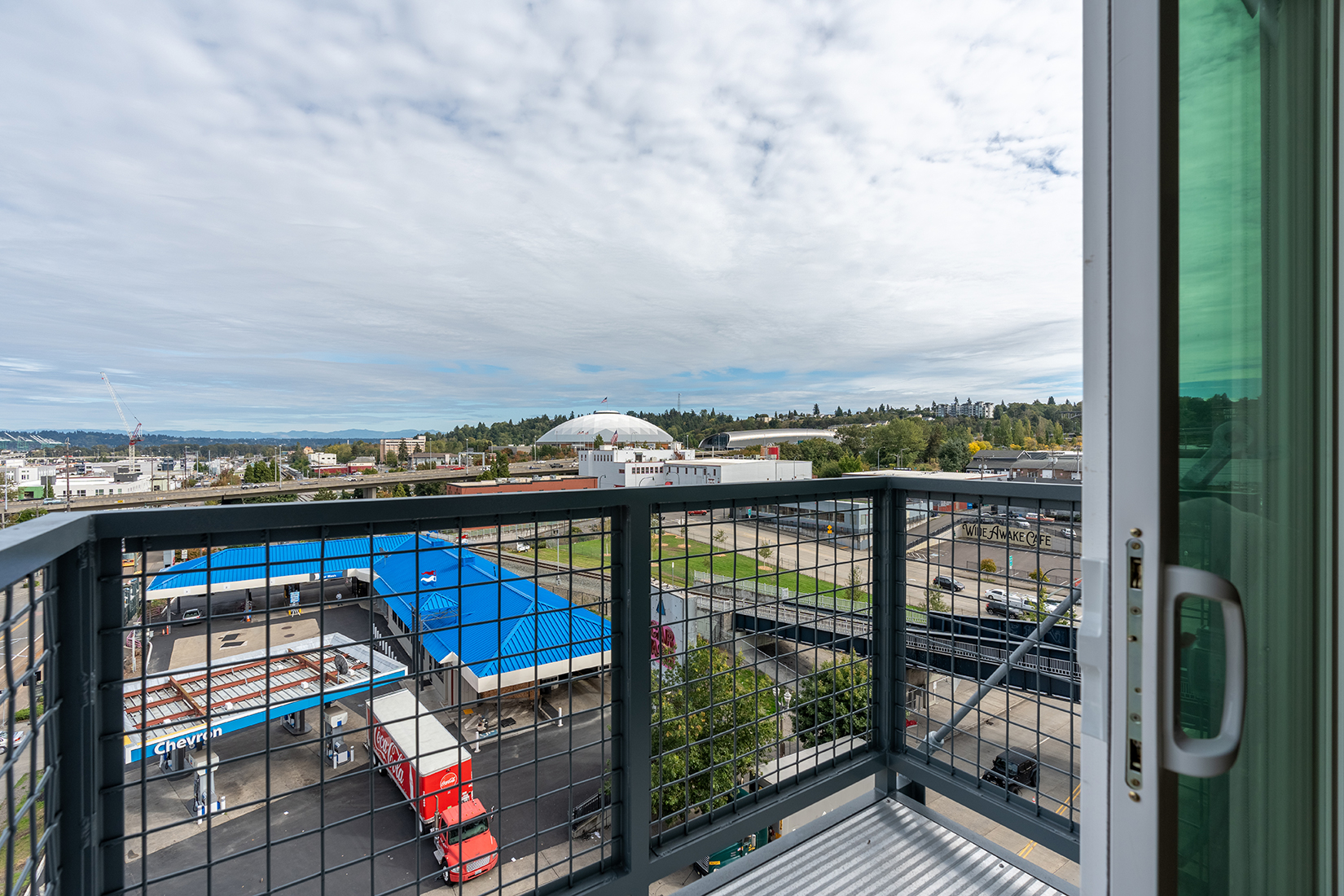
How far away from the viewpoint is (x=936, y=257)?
57.9 ft

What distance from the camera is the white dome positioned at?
20000 millimetres

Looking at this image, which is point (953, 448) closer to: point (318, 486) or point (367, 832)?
point (367, 832)

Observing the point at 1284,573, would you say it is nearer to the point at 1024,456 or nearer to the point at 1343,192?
the point at 1343,192

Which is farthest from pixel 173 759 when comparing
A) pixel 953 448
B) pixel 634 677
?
pixel 953 448

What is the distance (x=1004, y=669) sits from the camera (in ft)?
5.14

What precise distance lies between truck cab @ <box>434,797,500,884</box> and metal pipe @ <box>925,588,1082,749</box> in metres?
1.36

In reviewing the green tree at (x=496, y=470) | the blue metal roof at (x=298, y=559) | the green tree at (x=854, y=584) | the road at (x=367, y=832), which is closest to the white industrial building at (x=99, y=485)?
Answer: the green tree at (x=496, y=470)

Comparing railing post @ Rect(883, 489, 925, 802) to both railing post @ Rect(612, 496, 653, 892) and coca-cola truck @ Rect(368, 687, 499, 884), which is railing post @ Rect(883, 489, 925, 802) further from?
coca-cola truck @ Rect(368, 687, 499, 884)

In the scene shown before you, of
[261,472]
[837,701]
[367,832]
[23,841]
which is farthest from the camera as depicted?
[261,472]

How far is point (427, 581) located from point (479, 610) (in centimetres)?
15

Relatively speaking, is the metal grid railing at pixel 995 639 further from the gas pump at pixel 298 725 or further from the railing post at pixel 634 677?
the gas pump at pixel 298 725

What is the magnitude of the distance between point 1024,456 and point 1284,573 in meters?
2.77

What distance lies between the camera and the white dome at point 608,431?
65.6 ft

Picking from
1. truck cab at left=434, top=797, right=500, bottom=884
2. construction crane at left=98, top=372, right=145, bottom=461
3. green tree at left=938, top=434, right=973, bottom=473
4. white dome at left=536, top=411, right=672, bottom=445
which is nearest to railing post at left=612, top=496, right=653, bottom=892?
truck cab at left=434, top=797, right=500, bottom=884
